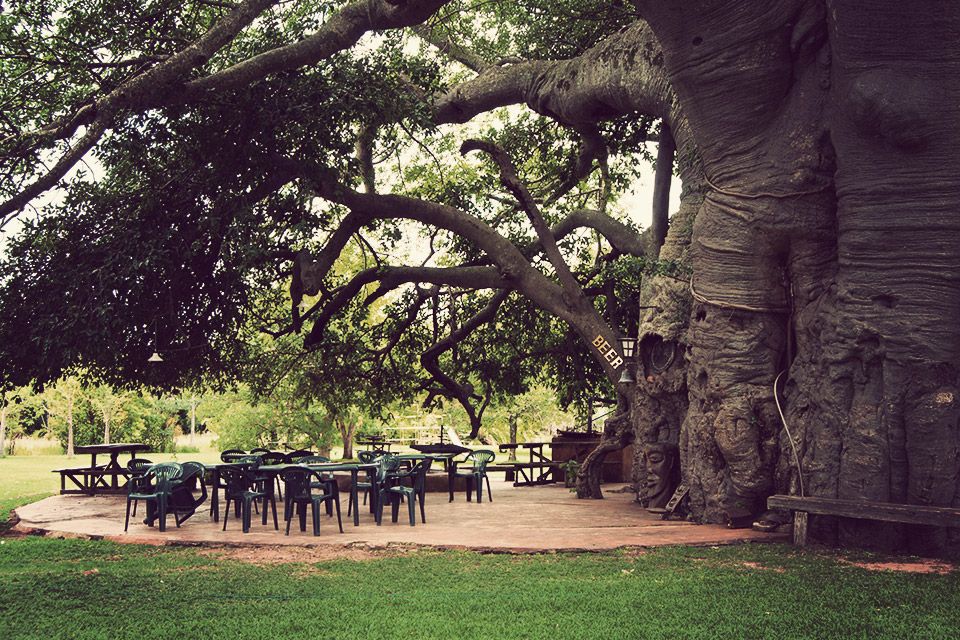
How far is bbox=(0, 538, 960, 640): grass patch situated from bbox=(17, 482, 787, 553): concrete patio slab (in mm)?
618

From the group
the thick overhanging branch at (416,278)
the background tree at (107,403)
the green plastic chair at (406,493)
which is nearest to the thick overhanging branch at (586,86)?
the thick overhanging branch at (416,278)

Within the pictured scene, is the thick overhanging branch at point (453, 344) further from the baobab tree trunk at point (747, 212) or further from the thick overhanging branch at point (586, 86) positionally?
the baobab tree trunk at point (747, 212)

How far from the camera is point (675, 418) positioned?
12.4 metres

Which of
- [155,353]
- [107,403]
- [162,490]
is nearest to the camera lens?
[162,490]

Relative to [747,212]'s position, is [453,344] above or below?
below

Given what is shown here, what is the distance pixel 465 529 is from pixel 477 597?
366 cm

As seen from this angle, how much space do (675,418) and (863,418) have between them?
3396mm

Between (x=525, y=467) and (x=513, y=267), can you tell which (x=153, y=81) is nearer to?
(x=513, y=267)

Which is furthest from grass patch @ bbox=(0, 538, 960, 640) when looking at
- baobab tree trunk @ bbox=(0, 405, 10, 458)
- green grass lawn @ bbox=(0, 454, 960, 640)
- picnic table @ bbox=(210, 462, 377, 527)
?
baobab tree trunk @ bbox=(0, 405, 10, 458)

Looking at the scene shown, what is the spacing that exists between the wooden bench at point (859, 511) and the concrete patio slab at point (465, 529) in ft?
1.27

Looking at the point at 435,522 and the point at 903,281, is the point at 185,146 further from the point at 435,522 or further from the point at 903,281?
the point at 903,281

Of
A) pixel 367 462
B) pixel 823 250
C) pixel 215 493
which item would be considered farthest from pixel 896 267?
pixel 215 493

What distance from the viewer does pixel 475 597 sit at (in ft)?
22.2

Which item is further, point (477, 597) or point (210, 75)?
point (210, 75)
